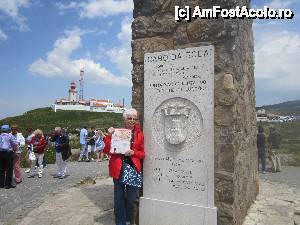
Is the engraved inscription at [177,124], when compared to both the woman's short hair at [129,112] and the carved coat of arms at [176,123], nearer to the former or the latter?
the carved coat of arms at [176,123]

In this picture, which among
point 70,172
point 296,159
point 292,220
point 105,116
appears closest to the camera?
point 292,220

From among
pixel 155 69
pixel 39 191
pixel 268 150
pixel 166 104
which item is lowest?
pixel 39 191

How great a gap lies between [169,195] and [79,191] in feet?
11.4

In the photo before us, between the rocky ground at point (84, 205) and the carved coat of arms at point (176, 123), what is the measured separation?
1655mm

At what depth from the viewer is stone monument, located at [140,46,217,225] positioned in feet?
14.8

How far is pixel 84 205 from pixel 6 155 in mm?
3788

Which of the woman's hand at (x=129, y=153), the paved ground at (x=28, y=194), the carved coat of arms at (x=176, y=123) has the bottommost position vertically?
the paved ground at (x=28, y=194)

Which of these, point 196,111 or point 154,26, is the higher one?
point 154,26

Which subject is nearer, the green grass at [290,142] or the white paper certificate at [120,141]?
the white paper certificate at [120,141]

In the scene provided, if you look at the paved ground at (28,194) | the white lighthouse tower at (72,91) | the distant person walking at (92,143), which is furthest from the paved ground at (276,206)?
the white lighthouse tower at (72,91)

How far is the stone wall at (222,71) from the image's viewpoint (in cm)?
443

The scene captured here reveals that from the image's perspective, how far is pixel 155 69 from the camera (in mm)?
4988

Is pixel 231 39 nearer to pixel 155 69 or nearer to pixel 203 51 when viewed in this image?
pixel 203 51

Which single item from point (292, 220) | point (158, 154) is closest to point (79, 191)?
point (158, 154)
